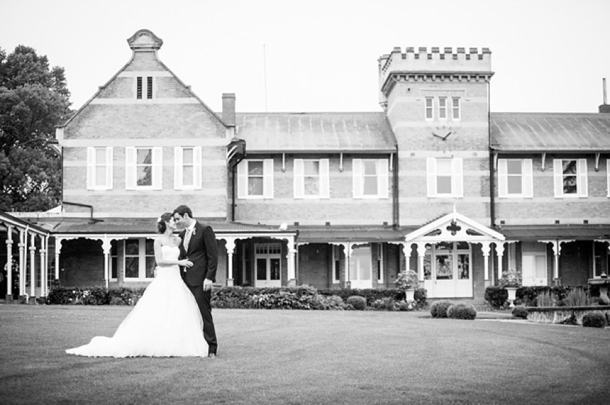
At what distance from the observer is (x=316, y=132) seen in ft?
139

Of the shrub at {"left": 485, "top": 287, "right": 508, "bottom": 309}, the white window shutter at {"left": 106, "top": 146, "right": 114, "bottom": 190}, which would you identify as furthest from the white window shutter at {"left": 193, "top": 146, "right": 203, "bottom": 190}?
the shrub at {"left": 485, "top": 287, "right": 508, "bottom": 309}

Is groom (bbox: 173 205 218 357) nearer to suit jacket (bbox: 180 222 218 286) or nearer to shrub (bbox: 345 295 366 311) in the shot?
suit jacket (bbox: 180 222 218 286)

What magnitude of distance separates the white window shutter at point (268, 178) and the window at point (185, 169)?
4.17 m

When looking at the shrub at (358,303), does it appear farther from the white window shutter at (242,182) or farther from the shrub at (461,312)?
the white window shutter at (242,182)

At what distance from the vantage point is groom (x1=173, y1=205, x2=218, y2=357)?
13.5 m

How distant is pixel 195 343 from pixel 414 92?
1164 inches

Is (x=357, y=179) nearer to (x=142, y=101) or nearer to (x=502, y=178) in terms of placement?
(x=502, y=178)

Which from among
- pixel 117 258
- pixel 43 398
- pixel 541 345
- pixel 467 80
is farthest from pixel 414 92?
pixel 43 398

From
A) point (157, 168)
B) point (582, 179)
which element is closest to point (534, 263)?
point (582, 179)

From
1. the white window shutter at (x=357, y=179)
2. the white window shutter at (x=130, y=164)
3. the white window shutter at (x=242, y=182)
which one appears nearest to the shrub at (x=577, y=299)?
the white window shutter at (x=357, y=179)

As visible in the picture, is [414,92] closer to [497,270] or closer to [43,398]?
[497,270]

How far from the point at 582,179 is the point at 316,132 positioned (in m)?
13.1

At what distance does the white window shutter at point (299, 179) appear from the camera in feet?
134

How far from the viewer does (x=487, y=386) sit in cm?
1181
